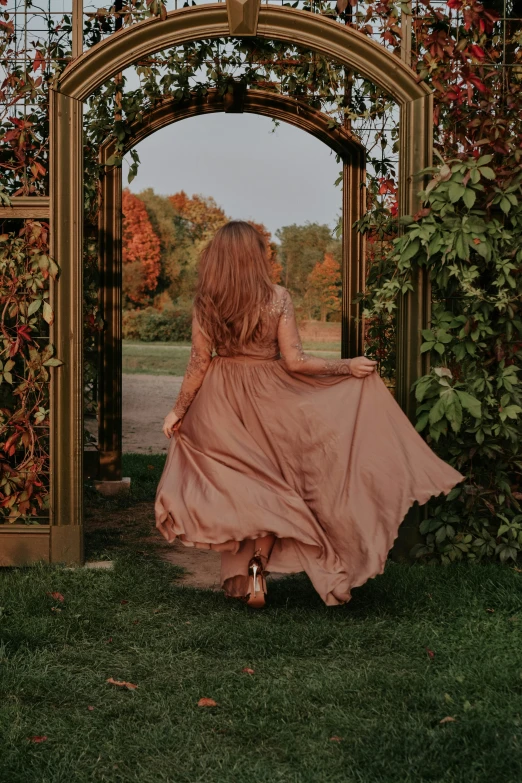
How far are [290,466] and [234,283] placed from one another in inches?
34.1

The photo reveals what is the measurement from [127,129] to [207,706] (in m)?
4.73

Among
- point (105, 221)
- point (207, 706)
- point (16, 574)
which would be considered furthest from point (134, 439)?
point (207, 706)

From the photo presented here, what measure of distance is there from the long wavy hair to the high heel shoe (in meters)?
1.00

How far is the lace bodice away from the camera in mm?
4129

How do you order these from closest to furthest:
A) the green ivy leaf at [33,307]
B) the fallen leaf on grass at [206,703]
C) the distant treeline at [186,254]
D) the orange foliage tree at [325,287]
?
the fallen leaf on grass at [206,703] < the green ivy leaf at [33,307] < the orange foliage tree at [325,287] < the distant treeline at [186,254]

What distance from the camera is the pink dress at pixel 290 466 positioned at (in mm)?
3863

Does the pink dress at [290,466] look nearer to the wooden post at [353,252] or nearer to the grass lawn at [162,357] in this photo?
the wooden post at [353,252]

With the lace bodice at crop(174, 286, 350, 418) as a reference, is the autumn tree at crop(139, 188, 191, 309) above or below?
above

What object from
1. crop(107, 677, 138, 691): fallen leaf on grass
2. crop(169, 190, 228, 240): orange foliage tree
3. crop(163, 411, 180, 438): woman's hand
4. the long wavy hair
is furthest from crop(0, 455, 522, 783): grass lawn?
crop(169, 190, 228, 240): orange foliage tree

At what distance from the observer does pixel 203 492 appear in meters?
3.93

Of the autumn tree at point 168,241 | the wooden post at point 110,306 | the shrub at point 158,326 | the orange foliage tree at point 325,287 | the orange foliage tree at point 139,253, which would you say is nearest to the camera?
the wooden post at point 110,306

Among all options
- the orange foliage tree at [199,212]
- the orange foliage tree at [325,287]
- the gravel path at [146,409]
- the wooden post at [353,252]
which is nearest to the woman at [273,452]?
the wooden post at [353,252]

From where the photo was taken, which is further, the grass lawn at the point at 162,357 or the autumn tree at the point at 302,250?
the autumn tree at the point at 302,250

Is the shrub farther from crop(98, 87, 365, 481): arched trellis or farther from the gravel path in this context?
crop(98, 87, 365, 481): arched trellis
